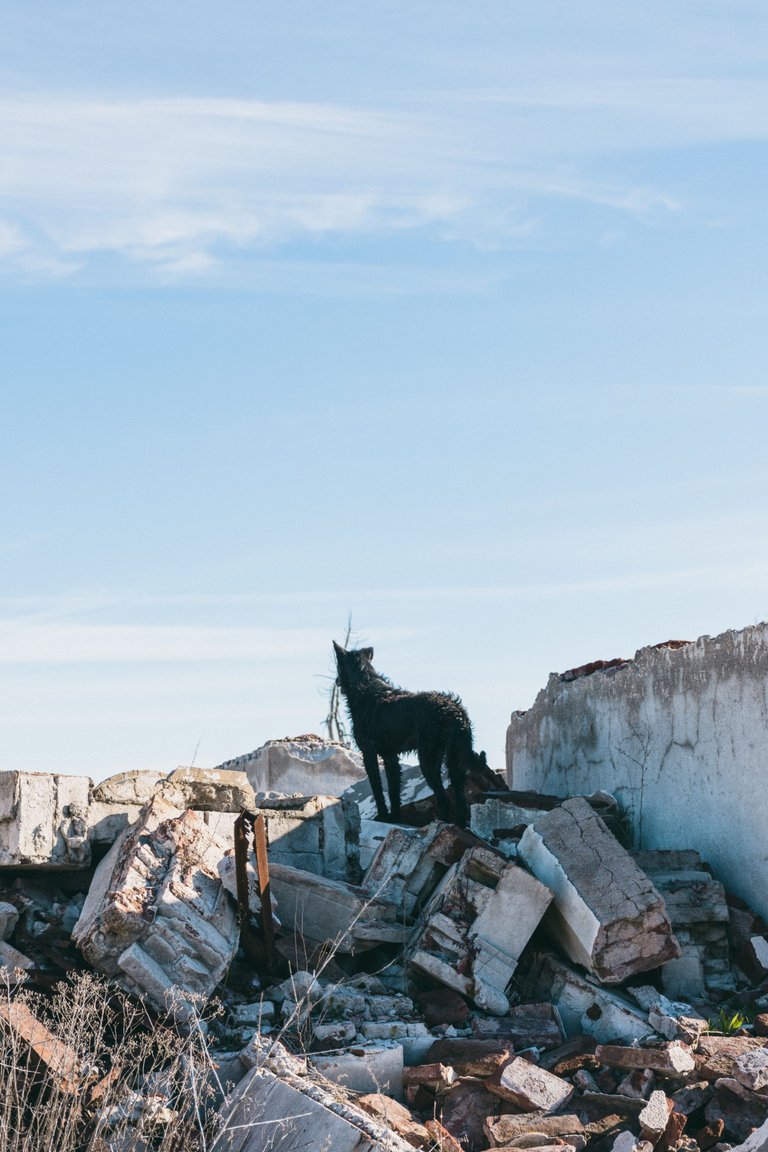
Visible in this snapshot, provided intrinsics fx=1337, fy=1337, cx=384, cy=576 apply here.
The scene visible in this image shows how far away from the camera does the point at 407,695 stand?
9234 mm

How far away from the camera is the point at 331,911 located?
25.2 feet

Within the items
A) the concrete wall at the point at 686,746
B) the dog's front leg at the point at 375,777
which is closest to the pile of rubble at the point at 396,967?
the concrete wall at the point at 686,746

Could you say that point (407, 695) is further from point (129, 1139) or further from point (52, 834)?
point (129, 1139)

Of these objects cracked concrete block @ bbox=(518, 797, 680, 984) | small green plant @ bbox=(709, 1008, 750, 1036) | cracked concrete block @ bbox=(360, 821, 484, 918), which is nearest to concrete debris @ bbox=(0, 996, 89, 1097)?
cracked concrete block @ bbox=(360, 821, 484, 918)

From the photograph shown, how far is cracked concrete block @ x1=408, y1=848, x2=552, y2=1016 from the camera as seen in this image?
7.24 meters

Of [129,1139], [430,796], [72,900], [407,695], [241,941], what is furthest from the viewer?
[430,796]

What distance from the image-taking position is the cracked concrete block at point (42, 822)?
7488 millimetres

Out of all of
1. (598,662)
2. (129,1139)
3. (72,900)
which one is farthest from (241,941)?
(598,662)

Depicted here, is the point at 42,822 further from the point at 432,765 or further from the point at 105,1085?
the point at 432,765

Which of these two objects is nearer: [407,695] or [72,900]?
[72,900]

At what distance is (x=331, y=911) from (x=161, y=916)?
3.88 ft

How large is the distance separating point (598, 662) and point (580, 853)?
326cm

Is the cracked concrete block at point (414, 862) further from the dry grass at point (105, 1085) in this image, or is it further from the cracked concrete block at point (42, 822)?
the dry grass at point (105, 1085)

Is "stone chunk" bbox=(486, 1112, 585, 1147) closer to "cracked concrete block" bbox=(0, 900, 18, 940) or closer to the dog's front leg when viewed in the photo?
"cracked concrete block" bbox=(0, 900, 18, 940)
